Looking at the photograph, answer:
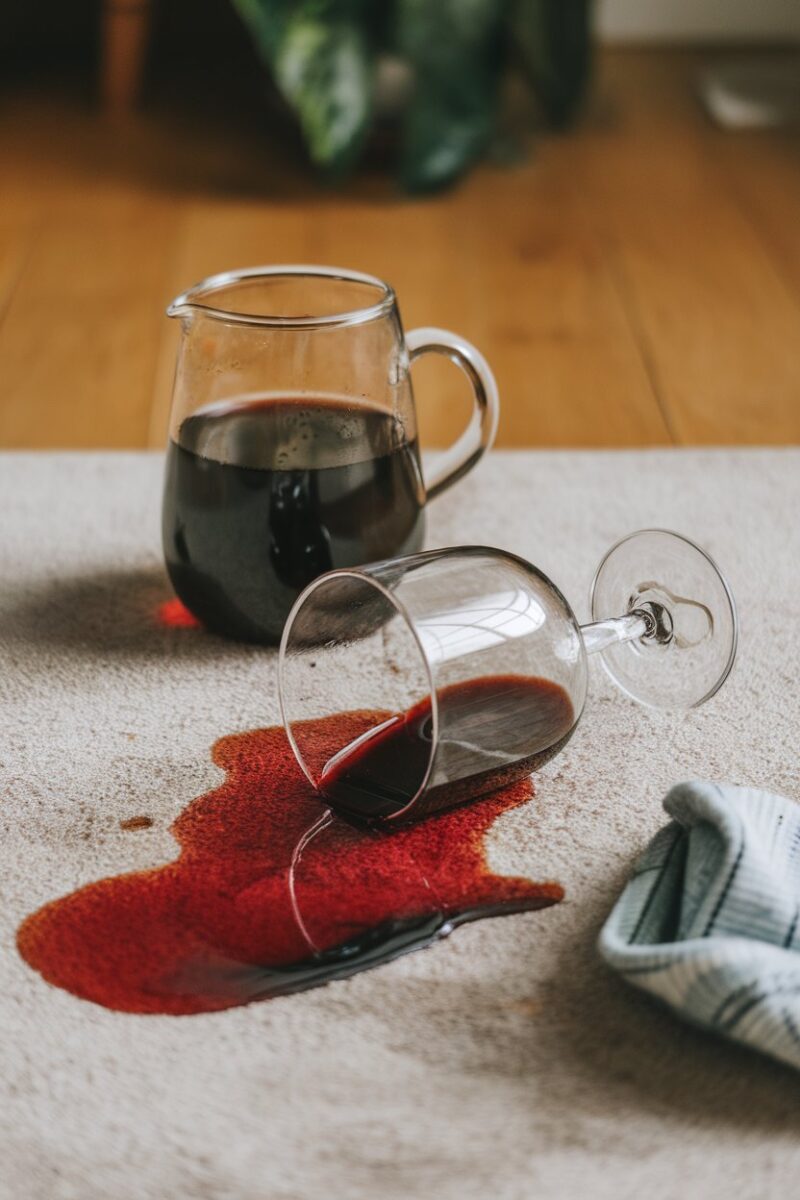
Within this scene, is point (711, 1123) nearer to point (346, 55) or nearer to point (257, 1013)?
point (257, 1013)

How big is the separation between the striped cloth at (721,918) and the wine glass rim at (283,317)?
0.97ft

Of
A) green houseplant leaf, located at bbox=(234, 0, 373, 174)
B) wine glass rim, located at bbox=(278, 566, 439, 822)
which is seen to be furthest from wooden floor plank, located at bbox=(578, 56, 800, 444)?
wine glass rim, located at bbox=(278, 566, 439, 822)

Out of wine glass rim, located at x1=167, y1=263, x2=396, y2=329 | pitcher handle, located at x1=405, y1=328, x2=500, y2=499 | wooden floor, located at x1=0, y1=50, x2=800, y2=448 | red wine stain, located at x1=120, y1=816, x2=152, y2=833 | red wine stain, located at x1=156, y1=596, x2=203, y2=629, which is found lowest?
wooden floor, located at x1=0, y1=50, x2=800, y2=448

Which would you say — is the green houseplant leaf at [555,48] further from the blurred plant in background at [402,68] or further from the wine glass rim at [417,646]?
the wine glass rim at [417,646]

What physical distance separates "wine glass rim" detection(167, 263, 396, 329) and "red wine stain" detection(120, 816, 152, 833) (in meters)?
0.26

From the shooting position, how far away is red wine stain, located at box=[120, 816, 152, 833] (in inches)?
25.2

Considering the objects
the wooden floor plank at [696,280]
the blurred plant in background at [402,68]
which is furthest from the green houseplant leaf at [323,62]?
the wooden floor plank at [696,280]

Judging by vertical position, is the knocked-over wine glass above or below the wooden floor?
above

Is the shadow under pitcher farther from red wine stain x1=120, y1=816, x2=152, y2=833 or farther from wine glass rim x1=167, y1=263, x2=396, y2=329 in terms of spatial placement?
red wine stain x1=120, y1=816, x2=152, y2=833

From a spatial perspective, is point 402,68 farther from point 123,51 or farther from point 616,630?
point 616,630

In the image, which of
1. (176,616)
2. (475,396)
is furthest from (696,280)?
(176,616)

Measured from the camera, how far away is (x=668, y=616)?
27.5 inches

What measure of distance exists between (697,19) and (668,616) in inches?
88.9

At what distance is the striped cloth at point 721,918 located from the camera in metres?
0.49
